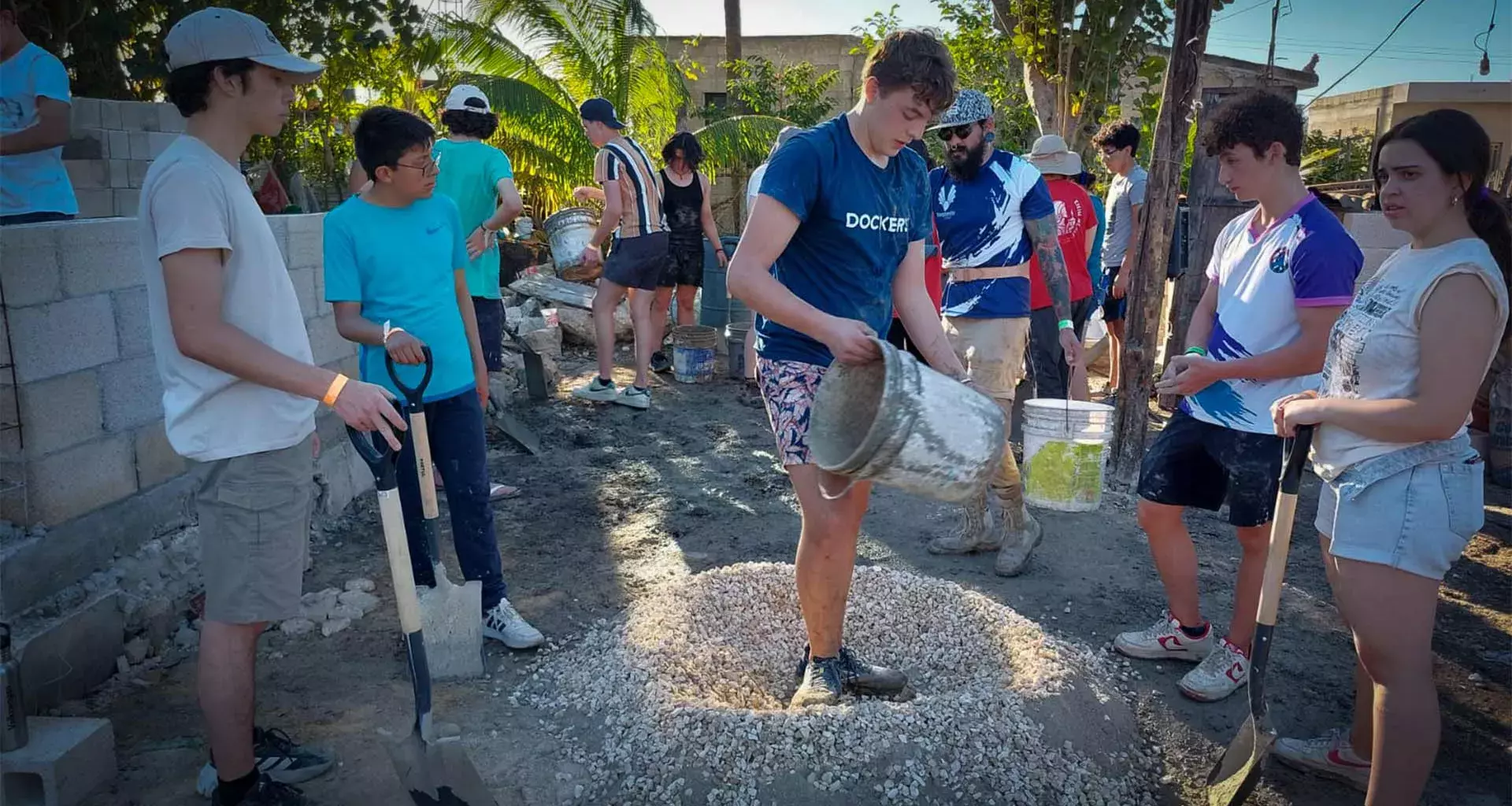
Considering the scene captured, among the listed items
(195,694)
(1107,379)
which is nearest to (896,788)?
(195,694)

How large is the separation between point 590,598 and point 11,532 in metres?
1.93

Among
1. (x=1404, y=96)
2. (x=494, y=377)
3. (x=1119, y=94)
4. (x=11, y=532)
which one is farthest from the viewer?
(x=1404, y=96)

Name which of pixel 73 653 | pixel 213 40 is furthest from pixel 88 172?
pixel 213 40

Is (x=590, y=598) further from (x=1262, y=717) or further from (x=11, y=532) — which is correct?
(x=1262, y=717)

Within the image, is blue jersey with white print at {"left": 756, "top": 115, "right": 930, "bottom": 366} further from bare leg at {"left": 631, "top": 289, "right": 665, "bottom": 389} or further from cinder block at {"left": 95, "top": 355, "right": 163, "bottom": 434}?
bare leg at {"left": 631, "top": 289, "right": 665, "bottom": 389}

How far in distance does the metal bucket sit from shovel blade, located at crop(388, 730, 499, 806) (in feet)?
20.0

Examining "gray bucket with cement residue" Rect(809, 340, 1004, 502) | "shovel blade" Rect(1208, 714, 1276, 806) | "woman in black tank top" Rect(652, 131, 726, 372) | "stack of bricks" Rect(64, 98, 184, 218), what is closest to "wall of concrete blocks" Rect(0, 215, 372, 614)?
"gray bucket with cement residue" Rect(809, 340, 1004, 502)

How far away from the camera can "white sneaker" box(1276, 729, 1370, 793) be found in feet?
8.98

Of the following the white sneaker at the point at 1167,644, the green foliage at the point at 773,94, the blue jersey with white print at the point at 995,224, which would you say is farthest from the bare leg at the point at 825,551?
the green foliage at the point at 773,94

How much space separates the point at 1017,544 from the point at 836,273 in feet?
6.85

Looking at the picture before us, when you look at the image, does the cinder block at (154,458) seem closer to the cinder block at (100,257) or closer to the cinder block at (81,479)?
the cinder block at (81,479)

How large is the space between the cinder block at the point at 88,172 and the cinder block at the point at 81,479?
13.4ft

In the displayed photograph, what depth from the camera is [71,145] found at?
20.9 ft

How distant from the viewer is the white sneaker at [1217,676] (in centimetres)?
317
